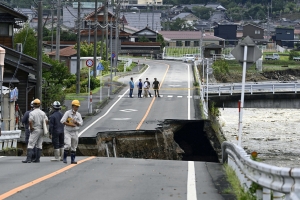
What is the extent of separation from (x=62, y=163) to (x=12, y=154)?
6.59m

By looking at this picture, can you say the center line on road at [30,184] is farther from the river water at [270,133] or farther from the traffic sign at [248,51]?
the river water at [270,133]

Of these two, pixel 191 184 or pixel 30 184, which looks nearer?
pixel 30 184

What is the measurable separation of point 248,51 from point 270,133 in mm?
28763

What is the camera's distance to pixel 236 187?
15.0 m

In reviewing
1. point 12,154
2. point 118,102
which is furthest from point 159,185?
point 118,102

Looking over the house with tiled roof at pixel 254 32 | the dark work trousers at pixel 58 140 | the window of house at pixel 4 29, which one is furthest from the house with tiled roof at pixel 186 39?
the dark work trousers at pixel 58 140

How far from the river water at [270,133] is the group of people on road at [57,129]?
11097 mm

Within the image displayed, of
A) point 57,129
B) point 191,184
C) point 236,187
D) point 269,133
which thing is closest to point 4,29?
point 269,133

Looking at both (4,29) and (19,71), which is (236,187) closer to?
(19,71)

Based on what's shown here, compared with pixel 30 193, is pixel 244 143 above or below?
below

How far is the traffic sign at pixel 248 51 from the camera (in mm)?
19188

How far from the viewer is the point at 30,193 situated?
1309cm

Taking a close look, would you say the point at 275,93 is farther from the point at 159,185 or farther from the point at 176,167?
the point at 159,185

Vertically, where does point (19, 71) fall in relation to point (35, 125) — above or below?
above
